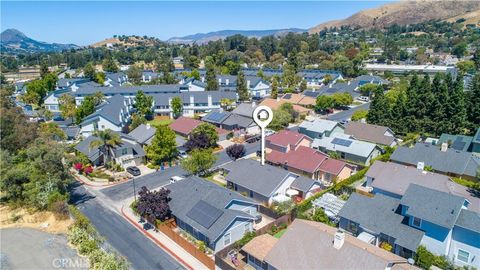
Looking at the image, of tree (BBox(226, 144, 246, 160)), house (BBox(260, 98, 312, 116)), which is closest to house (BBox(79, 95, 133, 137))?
tree (BBox(226, 144, 246, 160))

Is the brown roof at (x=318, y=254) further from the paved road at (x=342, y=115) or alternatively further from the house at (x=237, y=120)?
the paved road at (x=342, y=115)

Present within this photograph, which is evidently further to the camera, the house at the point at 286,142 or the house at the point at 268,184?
the house at the point at 286,142

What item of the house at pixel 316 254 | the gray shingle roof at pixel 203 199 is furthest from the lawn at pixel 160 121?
the house at pixel 316 254

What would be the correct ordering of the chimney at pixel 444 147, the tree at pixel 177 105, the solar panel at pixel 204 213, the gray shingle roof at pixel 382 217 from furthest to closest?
the tree at pixel 177 105, the chimney at pixel 444 147, the solar panel at pixel 204 213, the gray shingle roof at pixel 382 217

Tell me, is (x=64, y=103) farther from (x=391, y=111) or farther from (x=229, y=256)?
(x=391, y=111)

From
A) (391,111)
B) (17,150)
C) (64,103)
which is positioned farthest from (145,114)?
(391,111)

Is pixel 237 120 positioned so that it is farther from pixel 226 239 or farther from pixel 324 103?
pixel 226 239

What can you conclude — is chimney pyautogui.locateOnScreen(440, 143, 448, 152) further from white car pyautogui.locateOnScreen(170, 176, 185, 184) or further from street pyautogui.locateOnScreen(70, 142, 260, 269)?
→ white car pyautogui.locateOnScreen(170, 176, 185, 184)
